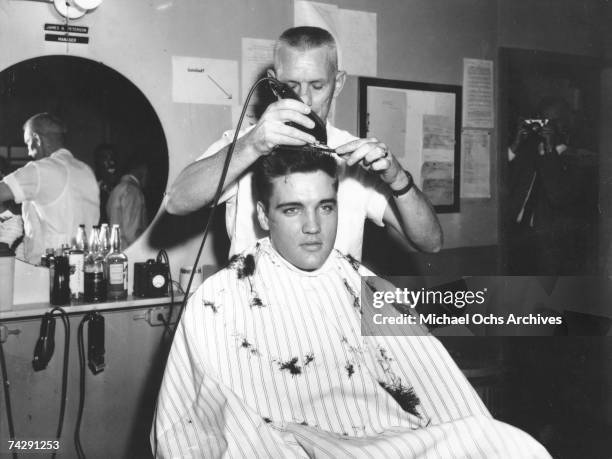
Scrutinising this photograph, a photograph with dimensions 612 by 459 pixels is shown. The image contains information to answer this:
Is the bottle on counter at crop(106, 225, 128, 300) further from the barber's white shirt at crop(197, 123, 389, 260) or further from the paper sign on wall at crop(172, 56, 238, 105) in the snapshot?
the paper sign on wall at crop(172, 56, 238, 105)

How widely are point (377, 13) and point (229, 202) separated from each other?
1.55 meters

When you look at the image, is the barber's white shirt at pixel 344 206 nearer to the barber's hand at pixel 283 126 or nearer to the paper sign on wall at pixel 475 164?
the barber's hand at pixel 283 126

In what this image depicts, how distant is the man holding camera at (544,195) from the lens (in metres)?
3.12

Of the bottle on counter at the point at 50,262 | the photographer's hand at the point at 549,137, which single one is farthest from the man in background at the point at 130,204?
the photographer's hand at the point at 549,137

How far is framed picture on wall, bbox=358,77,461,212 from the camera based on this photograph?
2.84 metres

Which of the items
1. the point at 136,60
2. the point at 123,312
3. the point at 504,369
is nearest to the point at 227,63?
the point at 136,60

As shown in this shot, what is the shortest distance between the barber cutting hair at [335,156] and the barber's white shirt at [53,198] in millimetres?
656

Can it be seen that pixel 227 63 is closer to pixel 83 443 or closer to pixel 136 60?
pixel 136 60

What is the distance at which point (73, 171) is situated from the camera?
7.11ft

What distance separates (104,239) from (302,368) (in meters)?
1.24

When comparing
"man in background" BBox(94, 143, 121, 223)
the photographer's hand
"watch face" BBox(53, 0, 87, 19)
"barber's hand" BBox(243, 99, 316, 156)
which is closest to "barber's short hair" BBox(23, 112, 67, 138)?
"man in background" BBox(94, 143, 121, 223)

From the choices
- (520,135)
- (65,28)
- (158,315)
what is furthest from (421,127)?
(65,28)

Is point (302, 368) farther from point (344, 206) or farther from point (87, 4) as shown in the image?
point (87, 4)

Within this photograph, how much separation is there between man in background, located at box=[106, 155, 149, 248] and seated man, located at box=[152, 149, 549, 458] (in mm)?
785
